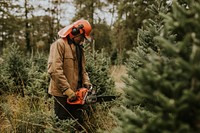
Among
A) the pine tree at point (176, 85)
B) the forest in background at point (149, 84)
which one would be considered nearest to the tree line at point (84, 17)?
the forest in background at point (149, 84)

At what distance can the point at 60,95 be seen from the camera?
5.16 meters

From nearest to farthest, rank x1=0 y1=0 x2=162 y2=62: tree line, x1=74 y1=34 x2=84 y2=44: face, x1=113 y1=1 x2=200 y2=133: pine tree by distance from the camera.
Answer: x1=113 y1=1 x2=200 y2=133: pine tree
x1=74 y1=34 x2=84 y2=44: face
x1=0 y1=0 x2=162 y2=62: tree line

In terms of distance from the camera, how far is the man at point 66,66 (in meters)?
4.96

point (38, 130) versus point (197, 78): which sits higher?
point (197, 78)

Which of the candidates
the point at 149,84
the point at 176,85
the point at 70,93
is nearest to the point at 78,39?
the point at 70,93

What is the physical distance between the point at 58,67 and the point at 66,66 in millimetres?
273

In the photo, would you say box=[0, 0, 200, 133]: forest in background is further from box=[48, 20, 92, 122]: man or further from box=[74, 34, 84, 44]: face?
box=[74, 34, 84, 44]: face

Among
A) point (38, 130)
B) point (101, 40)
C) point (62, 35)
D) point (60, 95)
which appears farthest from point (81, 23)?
point (101, 40)

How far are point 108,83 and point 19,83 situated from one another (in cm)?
315

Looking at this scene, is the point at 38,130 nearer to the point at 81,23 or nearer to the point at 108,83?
the point at 81,23

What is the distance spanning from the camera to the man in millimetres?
4961

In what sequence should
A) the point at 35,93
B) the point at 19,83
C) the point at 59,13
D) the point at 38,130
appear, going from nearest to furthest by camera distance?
the point at 38,130
the point at 35,93
the point at 19,83
the point at 59,13

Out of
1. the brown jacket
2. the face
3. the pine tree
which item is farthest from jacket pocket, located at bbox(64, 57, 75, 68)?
the pine tree

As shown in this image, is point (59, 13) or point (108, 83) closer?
point (108, 83)
